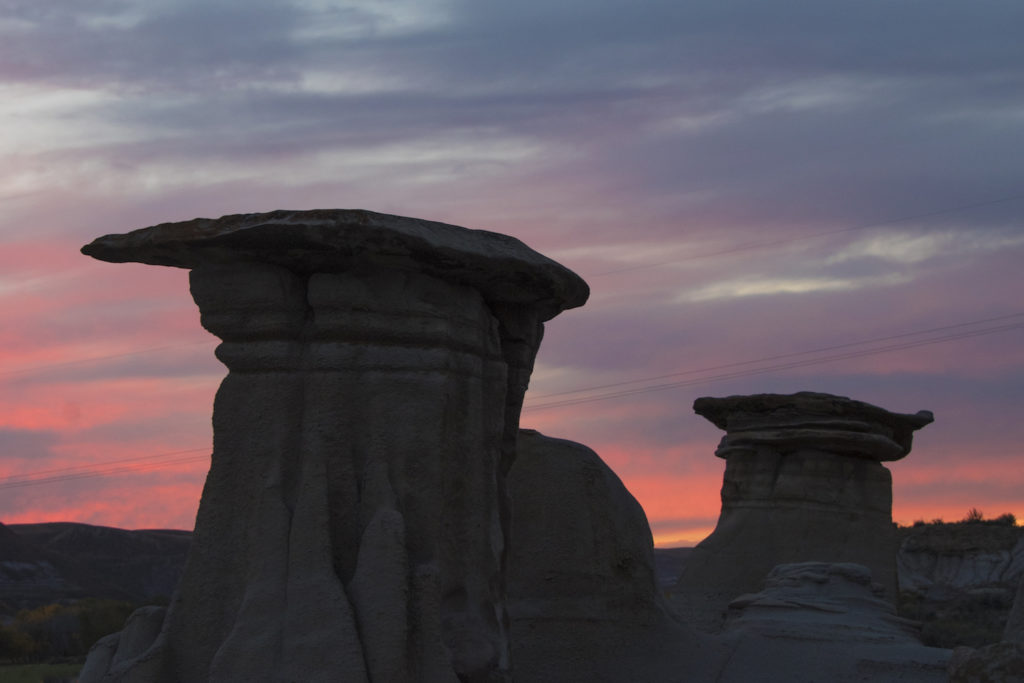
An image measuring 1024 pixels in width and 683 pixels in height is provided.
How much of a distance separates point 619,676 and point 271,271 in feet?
11.6

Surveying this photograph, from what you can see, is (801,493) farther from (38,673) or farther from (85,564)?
(85,564)

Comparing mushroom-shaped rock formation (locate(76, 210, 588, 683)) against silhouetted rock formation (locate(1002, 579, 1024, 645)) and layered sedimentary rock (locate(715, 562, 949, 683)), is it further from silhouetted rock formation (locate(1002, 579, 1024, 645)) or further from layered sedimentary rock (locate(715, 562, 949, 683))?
layered sedimentary rock (locate(715, 562, 949, 683))

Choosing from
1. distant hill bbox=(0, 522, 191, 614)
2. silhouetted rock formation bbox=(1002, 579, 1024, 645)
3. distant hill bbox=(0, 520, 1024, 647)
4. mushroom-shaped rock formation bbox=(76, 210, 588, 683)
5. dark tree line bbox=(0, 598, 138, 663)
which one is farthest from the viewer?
distant hill bbox=(0, 522, 191, 614)

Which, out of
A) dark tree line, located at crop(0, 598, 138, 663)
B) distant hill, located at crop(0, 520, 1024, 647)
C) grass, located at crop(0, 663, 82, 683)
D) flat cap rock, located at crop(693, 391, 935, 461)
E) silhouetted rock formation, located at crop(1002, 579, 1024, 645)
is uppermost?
flat cap rock, located at crop(693, 391, 935, 461)

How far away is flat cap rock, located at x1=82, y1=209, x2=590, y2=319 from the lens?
6.01 meters

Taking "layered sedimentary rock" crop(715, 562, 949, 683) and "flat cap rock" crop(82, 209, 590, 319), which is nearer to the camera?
"flat cap rock" crop(82, 209, 590, 319)

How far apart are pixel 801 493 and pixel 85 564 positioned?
22.4 meters

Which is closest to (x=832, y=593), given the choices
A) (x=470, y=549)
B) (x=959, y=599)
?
(x=470, y=549)

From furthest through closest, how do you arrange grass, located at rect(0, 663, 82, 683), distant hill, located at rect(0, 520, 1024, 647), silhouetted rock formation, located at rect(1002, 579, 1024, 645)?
distant hill, located at rect(0, 520, 1024, 647) → grass, located at rect(0, 663, 82, 683) → silhouetted rock formation, located at rect(1002, 579, 1024, 645)

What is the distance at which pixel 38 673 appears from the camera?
14.8 metres

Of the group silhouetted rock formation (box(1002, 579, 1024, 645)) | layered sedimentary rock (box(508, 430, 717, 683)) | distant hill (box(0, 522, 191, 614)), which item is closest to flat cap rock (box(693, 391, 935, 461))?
layered sedimentary rock (box(508, 430, 717, 683))

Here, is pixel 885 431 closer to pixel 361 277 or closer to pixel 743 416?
pixel 743 416

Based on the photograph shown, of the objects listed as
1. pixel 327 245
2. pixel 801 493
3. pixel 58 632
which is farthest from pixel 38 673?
pixel 327 245

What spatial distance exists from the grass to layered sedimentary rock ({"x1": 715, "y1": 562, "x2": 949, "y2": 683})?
21.2 feet
